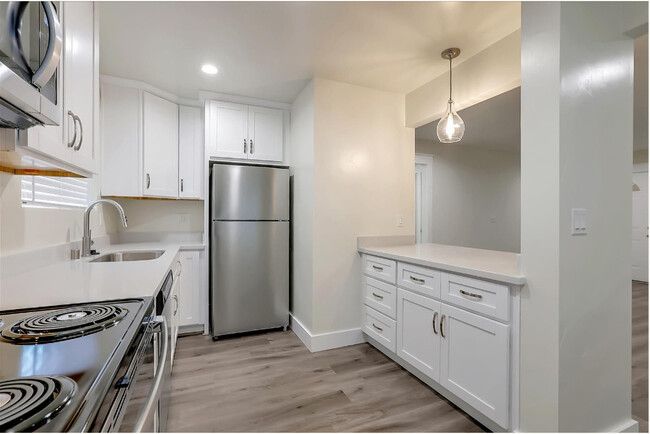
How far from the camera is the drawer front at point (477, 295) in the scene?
1.50m

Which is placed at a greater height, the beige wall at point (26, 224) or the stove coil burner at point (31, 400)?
the beige wall at point (26, 224)

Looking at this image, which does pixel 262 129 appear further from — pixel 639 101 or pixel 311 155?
pixel 639 101

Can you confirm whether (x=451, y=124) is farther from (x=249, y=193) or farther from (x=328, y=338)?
(x=328, y=338)

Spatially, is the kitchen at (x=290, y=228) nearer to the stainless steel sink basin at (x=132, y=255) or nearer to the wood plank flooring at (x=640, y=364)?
the stainless steel sink basin at (x=132, y=255)

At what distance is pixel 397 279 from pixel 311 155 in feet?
4.14

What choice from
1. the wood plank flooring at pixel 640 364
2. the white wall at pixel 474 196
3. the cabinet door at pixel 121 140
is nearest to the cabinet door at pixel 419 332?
the wood plank flooring at pixel 640 364

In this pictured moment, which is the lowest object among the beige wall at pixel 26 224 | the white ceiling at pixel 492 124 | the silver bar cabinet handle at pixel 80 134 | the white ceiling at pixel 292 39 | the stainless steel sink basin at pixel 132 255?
the stainless steel sink basin at pixel 132 255

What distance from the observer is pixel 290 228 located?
3180mm

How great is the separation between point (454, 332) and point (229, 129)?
2.58 metres

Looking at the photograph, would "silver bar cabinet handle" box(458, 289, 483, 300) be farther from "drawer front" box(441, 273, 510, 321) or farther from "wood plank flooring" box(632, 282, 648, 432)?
"wood plank flooring" box(632, 282, 648, 432)

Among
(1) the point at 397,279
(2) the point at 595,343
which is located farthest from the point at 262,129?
(2) the point at 595,343

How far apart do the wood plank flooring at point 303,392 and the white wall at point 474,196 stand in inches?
103

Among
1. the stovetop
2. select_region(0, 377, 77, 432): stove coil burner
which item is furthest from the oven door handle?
select_region(0, 377, 77, 432): stove coil burner

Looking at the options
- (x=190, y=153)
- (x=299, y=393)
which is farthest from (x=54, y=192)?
(x=299, y=393)
